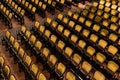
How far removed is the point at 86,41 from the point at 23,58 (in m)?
1.74

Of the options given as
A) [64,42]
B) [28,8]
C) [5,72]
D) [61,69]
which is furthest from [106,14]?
[5,72]

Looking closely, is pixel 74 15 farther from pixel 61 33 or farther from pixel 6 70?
pixel 6 70

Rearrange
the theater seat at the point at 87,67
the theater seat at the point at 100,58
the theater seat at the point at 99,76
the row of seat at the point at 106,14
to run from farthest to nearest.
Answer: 1. the row of seat at the point at 106,14
2. the theater seat at the point at 100,58
3. the theater seat at the point at 87,67
4. the theater seat at the point at 99,76

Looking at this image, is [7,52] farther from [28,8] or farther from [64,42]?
[28,8]

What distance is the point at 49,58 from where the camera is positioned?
4.77 meters

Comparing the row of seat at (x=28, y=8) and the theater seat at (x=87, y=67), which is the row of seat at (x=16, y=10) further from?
the theater seat at (x=87, y=67)

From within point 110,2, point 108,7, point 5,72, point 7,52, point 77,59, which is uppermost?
point 110,2

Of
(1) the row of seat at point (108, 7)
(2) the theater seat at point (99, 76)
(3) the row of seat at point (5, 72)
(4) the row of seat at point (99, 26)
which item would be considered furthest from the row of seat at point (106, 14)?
(3) the row of seat at point (5, 72)

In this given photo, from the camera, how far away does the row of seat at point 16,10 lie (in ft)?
21.9

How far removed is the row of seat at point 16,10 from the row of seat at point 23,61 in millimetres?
1184

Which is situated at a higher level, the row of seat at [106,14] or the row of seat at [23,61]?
the row of seat at [106,14]

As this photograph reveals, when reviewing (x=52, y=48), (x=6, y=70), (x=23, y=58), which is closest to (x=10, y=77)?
(x=6, y=70)

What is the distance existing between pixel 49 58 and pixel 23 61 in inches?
22.8

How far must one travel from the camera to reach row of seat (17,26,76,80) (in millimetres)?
4293
